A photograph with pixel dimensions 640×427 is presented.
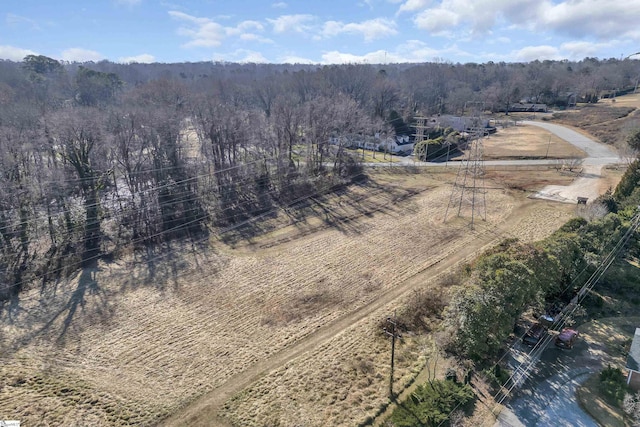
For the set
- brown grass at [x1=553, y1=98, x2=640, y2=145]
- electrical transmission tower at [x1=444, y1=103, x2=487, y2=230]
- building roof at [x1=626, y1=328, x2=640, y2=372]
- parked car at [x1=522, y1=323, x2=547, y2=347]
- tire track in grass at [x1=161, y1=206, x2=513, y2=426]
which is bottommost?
tire track in grass at [x1=161, y1=206, x2=513, y2=426]

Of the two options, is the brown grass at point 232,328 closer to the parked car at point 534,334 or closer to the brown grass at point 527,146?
the parked car at point 534,334

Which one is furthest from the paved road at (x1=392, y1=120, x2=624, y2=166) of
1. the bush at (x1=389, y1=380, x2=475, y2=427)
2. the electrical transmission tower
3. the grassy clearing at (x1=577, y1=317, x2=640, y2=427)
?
the bush at (x1=389, y1=380, x2=475, y2=427)

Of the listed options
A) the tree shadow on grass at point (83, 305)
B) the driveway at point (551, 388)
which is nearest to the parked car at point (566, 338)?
the driveway at point (551, 388)

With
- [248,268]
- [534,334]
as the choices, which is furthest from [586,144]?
[248,268]

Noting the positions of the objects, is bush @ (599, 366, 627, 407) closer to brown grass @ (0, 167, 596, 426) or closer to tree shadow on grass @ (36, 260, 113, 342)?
brown grass @ (0, 167, 596, 426)

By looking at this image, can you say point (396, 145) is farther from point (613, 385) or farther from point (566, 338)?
point (613, 385)

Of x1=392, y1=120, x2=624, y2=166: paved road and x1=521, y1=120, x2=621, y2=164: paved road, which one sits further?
x1=521, y1=120, x2=621, y2=164: paved road

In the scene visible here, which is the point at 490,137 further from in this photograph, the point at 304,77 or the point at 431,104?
the point at 304,77
